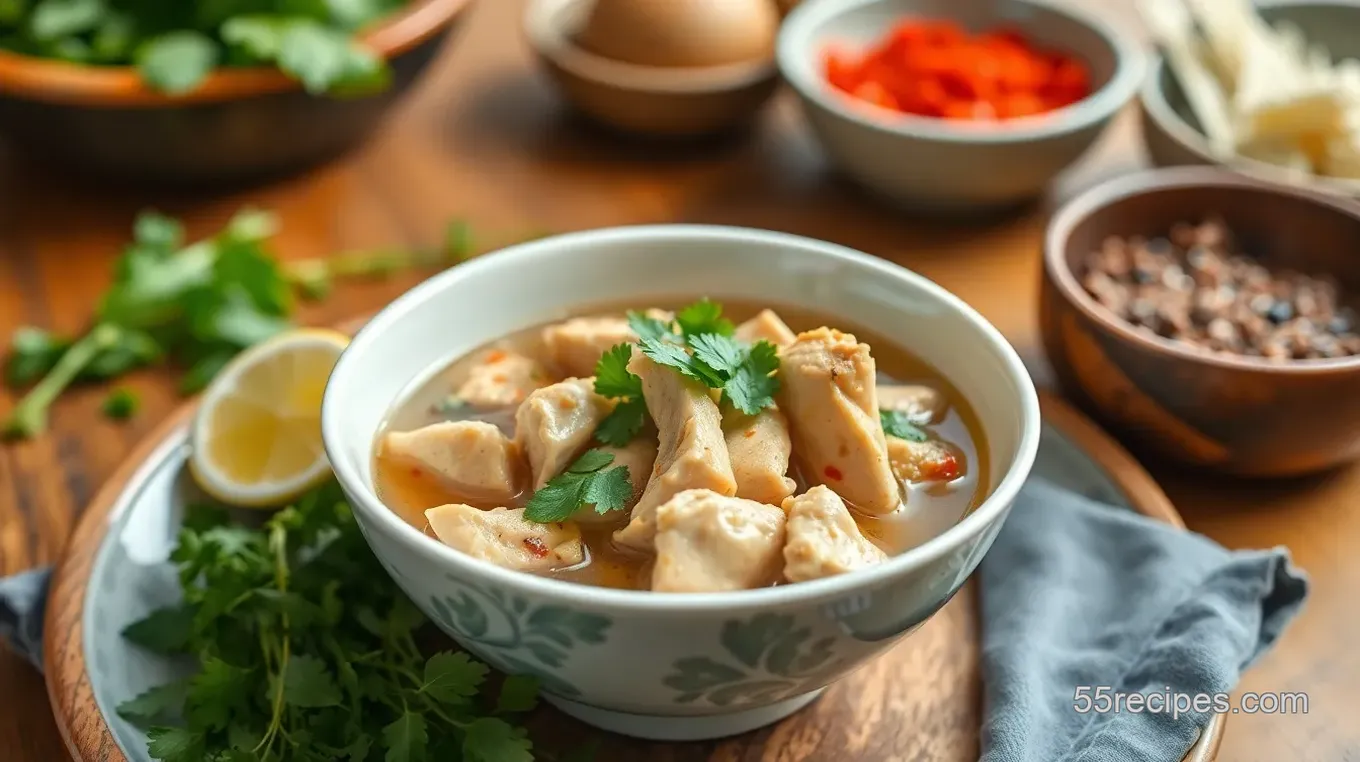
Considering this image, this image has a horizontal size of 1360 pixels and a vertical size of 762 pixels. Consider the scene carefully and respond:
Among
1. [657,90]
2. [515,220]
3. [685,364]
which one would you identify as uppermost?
[685,364]

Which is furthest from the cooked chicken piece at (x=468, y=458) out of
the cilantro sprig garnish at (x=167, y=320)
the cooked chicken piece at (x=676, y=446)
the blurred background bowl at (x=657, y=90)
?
the blurred background bowl at (x=657, y=90)

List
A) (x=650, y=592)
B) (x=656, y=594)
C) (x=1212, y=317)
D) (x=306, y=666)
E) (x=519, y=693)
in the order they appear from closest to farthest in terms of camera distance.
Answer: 1. (x=656, y=594)
2. (x=650, y=592)
3. (x=519, y=693)
4. (x=306, y=666)
5. (x=1212, y=317)

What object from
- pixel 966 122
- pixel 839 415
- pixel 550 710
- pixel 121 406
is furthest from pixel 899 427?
pixel 121 406

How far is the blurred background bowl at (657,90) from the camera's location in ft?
11.0

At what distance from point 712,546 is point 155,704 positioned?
82cm

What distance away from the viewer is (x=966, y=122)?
313 cm

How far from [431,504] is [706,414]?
1.39 ft

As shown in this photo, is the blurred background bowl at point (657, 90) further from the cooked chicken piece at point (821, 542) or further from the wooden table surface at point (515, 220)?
the cooked chicken piece at point (821, 542)

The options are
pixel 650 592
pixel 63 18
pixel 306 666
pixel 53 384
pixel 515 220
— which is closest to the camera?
pixel 650 592

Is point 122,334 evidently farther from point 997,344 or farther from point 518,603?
point 997,344

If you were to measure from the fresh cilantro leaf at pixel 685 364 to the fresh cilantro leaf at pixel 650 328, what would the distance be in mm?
75

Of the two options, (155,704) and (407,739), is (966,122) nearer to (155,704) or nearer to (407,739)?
(407,739)

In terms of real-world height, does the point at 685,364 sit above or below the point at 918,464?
above

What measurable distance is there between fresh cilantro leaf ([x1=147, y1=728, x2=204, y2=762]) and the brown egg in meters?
2.23
